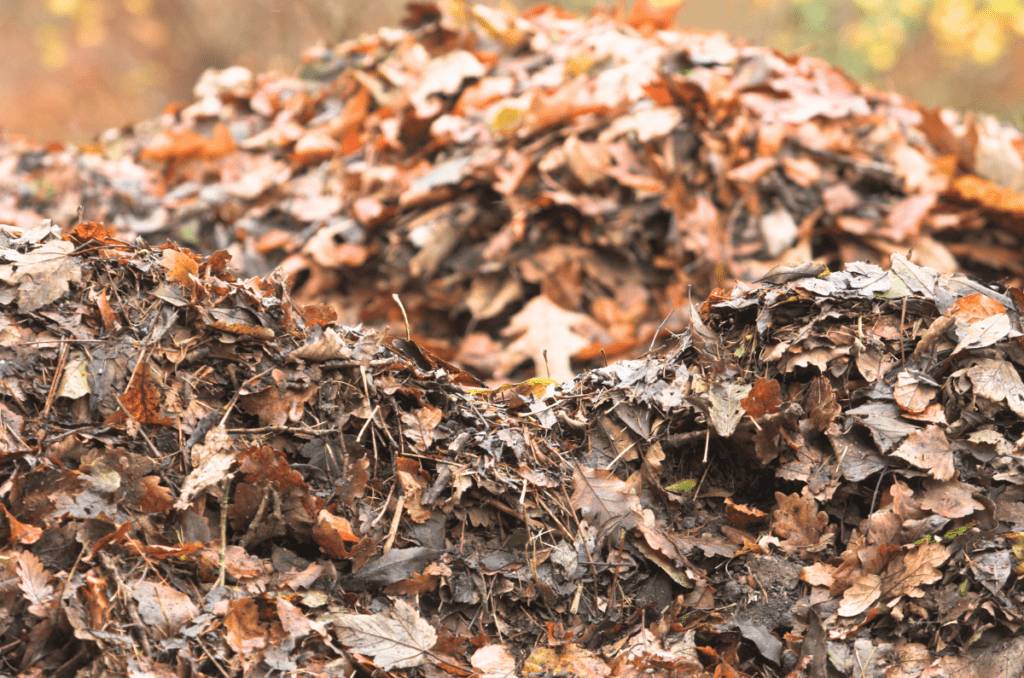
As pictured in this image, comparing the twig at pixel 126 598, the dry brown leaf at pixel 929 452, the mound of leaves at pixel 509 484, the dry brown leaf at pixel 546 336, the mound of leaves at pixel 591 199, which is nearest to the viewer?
the twig at pixel 126 598

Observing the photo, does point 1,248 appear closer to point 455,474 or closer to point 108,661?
point 108,661

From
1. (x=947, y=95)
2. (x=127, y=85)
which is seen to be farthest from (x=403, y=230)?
(x=947, y=95)

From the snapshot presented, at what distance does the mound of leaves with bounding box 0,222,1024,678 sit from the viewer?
47.9 inches

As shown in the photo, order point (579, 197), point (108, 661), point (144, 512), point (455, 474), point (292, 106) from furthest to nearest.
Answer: point (292, 106) → point (579, 197) → point (455, 474) → point (144, 512) → point (108, 661)

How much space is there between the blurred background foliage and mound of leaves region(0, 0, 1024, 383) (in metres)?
3.84

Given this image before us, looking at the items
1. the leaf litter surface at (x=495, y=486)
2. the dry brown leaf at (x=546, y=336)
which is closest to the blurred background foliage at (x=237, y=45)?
the dry brown leaf at (x=546, y=336)

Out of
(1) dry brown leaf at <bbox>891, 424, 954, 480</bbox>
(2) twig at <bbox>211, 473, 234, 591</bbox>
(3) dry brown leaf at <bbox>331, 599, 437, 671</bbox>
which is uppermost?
(2) twig at <bbox>211, 473, 234, 591</bbox>

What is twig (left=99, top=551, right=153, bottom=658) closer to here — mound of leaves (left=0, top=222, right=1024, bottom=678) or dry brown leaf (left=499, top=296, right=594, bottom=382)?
mound of leaves (left=0, top=222, right=1024, bottom=678)

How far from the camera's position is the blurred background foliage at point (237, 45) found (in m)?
7.09

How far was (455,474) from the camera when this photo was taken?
4.59ft

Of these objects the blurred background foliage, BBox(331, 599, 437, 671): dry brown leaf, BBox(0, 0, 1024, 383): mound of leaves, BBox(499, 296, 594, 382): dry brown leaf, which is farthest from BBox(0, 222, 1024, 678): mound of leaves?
the blurred background foliage

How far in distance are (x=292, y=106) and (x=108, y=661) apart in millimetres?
3432

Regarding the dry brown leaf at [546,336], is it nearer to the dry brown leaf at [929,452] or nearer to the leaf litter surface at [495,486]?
the leaf litter surface at [495,486]

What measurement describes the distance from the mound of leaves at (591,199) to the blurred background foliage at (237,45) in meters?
3.84
